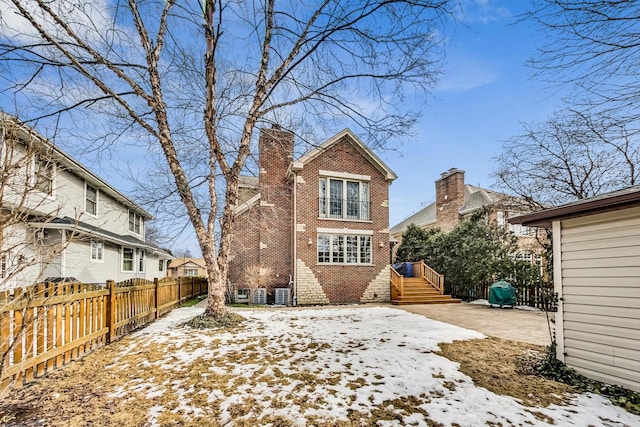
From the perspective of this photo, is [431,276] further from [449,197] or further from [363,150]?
[449,197]

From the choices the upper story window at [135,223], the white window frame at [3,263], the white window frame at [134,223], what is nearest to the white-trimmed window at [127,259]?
the white window frame at [134,223]

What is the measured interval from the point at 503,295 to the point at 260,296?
9.97 metres

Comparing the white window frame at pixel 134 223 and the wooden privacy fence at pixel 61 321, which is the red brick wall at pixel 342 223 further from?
the white window frame at pixel 134 223

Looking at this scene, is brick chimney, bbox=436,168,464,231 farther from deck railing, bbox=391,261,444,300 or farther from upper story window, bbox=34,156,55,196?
upper story window, bbox=34,156,55,196

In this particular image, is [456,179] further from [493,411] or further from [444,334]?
[493,411]

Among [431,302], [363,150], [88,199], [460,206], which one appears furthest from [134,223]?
[460,206]

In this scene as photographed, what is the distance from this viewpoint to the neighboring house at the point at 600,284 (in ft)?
13.3

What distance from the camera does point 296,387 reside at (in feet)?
13.5

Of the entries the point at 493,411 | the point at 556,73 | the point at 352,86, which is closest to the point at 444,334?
the point at 493,411

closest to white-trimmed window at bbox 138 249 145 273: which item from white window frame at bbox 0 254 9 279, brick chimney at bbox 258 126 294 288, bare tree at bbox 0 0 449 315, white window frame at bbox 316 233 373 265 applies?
brick chimney at bbox 258 126 294 288

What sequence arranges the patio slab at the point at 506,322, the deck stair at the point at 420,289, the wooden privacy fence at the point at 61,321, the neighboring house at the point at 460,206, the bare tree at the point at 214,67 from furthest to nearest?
the neighboring house at the point at 460,206, the deck stair at the point at 420,289, the patio slab at the point at 506,322, the bare tree at the point at 214,67, the wooden privacy fence at the point at 61,321

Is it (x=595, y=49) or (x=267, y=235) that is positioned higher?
(x=595, y=49)

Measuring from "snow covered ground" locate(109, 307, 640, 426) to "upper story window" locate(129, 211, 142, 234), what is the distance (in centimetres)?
1558

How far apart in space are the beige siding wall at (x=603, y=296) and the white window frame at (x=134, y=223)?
21.4 metres
